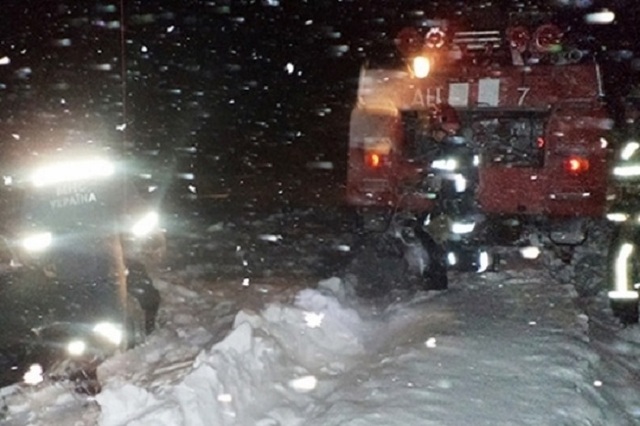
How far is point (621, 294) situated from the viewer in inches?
280

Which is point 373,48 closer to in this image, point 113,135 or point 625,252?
point 625,252

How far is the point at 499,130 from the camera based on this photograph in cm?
849

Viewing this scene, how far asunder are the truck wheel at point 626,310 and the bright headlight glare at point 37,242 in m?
4.90

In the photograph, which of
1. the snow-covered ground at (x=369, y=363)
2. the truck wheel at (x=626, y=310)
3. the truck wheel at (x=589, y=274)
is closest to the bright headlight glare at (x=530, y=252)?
the truck wheel at (x=589, y=274)

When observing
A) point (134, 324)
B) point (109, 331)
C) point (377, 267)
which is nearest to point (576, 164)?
point (377, 267)

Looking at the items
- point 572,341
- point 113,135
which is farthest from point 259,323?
point 113,135

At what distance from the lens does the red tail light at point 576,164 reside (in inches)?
318

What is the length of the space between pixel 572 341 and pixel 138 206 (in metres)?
3.91

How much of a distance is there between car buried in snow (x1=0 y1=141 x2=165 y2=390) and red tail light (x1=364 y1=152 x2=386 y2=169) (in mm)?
3083

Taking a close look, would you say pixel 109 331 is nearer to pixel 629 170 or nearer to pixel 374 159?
pixel 374 159

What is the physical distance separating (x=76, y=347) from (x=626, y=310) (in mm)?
4740

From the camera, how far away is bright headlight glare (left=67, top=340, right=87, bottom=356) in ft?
17.9

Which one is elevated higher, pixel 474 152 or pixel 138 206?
pixel 474 152

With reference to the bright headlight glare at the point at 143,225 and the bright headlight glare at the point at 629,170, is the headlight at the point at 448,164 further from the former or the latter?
the bright headlight glare at the point at 143,225
